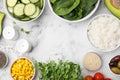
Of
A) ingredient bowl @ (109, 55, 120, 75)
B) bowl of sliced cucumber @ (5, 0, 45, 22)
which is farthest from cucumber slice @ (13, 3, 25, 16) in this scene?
ingredient bowl @ (109, 55, 120, 75)

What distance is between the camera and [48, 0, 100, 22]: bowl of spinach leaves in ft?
5.93

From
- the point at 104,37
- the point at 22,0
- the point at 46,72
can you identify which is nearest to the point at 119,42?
the point at 104,37

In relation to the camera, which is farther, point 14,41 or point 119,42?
point 14,41

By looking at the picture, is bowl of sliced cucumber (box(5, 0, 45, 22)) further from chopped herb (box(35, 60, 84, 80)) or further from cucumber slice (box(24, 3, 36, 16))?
chopped herb (box(35, 60, 84, 80))

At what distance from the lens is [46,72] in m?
1.72

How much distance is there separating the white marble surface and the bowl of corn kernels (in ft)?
0.12

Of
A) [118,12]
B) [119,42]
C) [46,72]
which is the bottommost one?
[46,72]

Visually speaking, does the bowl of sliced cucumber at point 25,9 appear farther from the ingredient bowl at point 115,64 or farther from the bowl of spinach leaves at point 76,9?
the ingredient bowl at point 115,64

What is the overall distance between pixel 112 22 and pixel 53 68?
0.30 metres

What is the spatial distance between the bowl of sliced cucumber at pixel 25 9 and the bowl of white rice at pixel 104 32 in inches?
8.8

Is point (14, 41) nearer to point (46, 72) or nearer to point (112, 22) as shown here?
point (46, 72)

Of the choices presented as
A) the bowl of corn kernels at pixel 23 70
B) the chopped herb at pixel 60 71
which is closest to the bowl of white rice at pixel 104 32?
the chopped herb at pixel 60 71

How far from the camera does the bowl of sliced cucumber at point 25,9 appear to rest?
1.88 meters

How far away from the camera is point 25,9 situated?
1.88 meters
